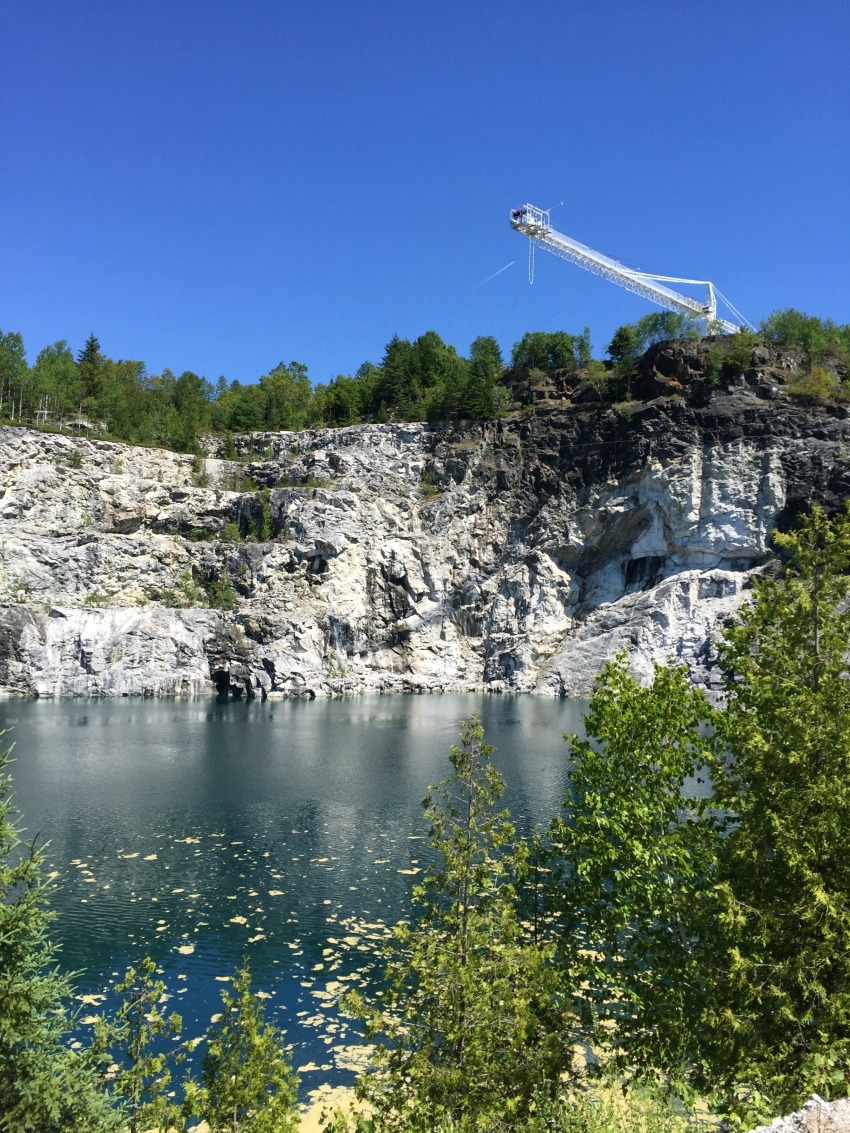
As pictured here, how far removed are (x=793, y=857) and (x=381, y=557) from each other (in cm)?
9962

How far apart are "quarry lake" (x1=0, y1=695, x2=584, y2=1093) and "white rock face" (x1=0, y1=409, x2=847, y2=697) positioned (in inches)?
937

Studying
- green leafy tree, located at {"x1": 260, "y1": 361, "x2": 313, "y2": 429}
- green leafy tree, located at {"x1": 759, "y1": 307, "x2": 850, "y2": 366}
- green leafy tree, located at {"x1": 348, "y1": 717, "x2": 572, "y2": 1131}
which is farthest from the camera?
green leafy tree, located at {"x1": 260, "y1": 361, "x2": 313, "y2": 429}

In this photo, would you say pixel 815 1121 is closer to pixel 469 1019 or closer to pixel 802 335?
pixel 469 1019

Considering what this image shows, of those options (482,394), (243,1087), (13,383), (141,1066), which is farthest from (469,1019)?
(13,383)

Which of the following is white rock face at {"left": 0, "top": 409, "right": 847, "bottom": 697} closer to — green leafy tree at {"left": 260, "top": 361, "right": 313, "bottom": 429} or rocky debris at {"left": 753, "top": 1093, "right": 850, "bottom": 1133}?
green leafy tree at {"left": 260, "top": 361, "right": 313, "bottom": 429}

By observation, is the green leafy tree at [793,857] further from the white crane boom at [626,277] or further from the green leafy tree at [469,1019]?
the white crane boom at [626,277]

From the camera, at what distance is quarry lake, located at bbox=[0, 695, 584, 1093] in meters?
21.6

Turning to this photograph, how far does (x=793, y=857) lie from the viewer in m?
10.9

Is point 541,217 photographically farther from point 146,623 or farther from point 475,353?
point 146,623

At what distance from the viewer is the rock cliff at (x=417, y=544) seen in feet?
306

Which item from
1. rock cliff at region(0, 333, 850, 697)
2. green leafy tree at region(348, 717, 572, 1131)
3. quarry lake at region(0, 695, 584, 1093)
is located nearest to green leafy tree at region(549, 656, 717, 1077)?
green leafy tree at region(348, 717, 572, 1131)

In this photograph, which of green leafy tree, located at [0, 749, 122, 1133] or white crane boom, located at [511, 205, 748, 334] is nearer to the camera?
green leafy tree, located at [0, 749, 122, 1133]

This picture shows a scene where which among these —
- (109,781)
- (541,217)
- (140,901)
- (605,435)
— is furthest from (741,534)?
(140,901)

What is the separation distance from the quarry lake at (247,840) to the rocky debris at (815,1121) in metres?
12.0
